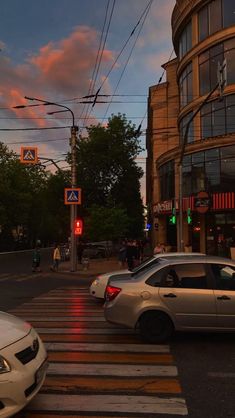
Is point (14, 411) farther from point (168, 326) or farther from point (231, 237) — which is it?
point (231, 237)

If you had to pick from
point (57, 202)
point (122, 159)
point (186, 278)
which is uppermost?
point (122, 159)

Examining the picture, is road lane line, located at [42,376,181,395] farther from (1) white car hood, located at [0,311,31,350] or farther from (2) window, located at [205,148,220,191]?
(2) window, located at [205,148,220,191]

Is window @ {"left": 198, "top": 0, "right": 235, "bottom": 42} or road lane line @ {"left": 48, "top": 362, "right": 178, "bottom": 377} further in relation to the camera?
window @ {"left": 198, "top": 0, "right": 235, "bottom": 42}

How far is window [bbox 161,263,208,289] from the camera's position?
8.97 meters

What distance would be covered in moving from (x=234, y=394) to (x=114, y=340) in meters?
3.45

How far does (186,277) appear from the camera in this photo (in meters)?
9.08

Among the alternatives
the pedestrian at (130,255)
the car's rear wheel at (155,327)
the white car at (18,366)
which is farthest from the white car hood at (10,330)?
the pedestrian at (130,255)

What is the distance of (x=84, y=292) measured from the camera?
17984 mm

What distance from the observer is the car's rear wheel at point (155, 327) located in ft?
29.2

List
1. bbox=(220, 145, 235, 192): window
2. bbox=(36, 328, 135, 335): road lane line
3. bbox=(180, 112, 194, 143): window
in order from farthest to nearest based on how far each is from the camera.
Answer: bbox=(180, 112, 194, 143): window → bbox=(220, 145, 235, 192): window → bbox=(36, 328, 135, 335): road lane line

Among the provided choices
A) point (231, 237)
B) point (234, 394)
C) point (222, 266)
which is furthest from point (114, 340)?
point (231, 237)

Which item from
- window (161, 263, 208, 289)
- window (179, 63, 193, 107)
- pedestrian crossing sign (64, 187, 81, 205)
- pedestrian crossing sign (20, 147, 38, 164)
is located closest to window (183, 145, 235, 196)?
window (179, 63, 193, 107)

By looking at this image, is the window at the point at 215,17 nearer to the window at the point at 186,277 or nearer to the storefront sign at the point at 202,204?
the storefront sign at the point at 202,204

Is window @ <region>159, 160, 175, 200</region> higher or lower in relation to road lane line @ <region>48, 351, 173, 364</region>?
higher
